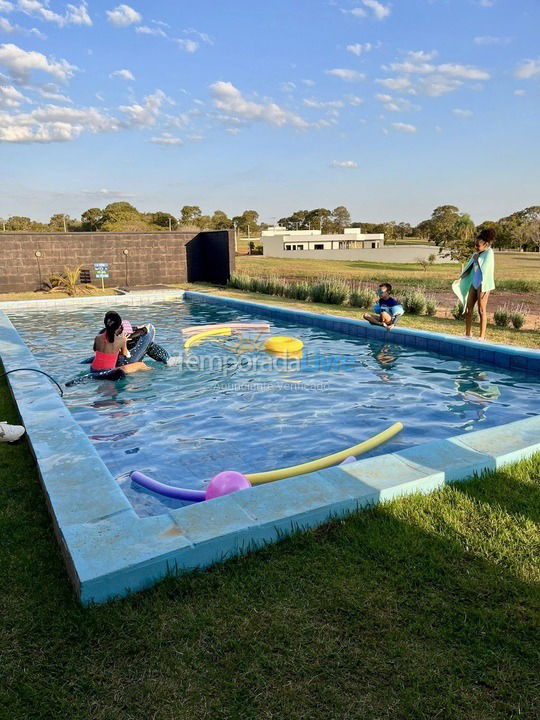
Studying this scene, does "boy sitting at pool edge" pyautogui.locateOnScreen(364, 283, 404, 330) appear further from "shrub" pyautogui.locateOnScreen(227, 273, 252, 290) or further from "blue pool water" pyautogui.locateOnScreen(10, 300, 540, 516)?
"shrub" pyautogui.locateOnScreen(227, 273, 252, 290)

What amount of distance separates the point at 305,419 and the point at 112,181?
64.9 metres

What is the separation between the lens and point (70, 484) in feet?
11.7

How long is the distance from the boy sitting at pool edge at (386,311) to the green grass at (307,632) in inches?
290

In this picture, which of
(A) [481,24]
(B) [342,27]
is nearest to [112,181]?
(B) [342,27]

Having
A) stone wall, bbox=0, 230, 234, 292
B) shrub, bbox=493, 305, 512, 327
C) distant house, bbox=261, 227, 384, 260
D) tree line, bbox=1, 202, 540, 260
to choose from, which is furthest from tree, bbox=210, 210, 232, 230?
shrub, bbox=493, 305, 512, 327

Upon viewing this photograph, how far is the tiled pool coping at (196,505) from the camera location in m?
2.70

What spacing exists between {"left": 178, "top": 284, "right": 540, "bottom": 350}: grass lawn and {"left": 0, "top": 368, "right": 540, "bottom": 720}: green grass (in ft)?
22.7

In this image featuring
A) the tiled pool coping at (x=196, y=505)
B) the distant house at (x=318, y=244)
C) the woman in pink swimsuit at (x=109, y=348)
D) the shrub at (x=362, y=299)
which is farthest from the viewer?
the distant house at (x=318, y=244)

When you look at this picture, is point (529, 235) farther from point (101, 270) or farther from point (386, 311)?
point (386, 311)

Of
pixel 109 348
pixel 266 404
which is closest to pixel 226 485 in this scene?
pixel 266 404

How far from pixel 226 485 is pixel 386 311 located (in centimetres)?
735

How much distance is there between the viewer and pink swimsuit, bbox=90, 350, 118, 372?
25.7ft

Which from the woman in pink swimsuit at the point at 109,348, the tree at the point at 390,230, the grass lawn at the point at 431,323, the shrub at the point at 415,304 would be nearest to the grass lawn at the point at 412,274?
the grass lawn at the point at 431,323

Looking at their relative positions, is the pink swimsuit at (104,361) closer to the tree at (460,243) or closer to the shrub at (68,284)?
the shrub at (68,284)
